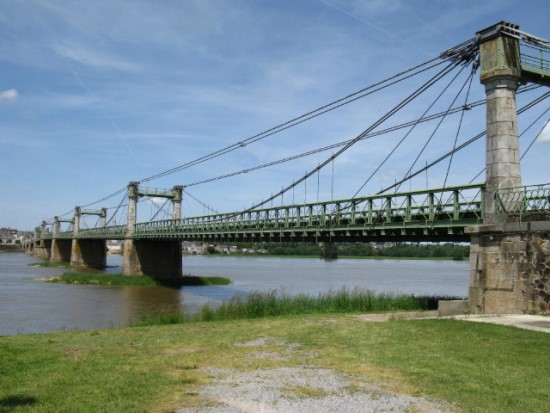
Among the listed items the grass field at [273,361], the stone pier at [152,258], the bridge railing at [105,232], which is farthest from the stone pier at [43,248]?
the grass field at [273,361]

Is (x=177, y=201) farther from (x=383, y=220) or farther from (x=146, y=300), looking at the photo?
(x=383, y=220)

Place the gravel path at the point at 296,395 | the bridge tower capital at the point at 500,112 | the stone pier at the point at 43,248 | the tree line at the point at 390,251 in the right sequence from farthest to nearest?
the tree line at the point at 390,251 → the stone pier at the point at 43,248 → the bridge tower capital at the point at 500,112 → the gravel path at the point at 296,395

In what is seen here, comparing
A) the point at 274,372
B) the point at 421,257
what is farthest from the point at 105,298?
the point at 421,257

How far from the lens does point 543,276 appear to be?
15.7 metres

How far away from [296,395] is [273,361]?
238 cm

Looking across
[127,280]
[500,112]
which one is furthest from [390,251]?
[500,112]

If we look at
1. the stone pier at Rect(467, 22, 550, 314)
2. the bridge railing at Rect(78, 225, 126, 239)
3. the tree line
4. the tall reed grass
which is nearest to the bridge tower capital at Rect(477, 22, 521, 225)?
the stone pier at Rect(467, 22, 550, 314)

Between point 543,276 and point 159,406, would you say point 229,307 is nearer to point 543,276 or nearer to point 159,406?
point 543,276

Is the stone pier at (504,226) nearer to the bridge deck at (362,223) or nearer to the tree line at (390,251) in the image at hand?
the bridge deck at (362,223)

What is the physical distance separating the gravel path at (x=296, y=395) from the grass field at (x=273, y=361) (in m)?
0.22

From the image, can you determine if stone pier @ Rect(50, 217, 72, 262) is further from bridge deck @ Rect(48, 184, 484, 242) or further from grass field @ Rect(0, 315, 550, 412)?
grass field @ Rect(0, 315, 550, 412)

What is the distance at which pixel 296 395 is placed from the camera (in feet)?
25.1

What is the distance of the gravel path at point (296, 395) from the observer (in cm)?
703

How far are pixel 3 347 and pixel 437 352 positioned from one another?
899 cm
